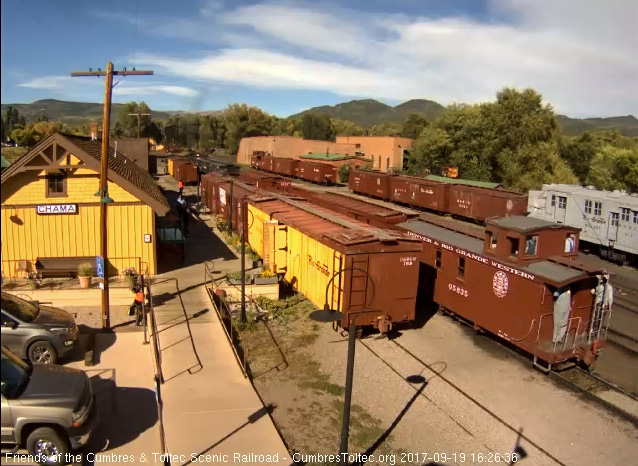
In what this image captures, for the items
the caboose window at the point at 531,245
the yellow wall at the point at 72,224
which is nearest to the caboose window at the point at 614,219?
the caboose window at the point at 531,245

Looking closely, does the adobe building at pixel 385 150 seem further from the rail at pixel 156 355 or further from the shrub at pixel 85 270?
the rail at pixel 156 355

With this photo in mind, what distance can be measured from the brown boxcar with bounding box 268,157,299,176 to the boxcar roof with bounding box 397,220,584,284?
46.6m

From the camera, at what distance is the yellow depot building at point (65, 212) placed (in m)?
18.7

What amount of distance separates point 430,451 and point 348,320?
5705 mm

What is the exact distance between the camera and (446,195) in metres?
39.8

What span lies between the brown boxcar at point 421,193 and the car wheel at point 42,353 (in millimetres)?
32308

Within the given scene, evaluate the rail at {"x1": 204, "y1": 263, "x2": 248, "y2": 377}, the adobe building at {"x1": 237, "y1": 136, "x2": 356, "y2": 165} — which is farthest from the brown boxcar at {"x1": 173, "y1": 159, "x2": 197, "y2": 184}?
the rail at {"x1": 204, "y1": 263, "x2": 248, "y2": 377}

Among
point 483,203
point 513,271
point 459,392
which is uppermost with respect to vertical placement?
point 483,203

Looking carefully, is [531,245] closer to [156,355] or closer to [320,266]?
[320,266]

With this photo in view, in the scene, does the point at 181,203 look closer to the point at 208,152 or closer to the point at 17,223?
the point at 17,223

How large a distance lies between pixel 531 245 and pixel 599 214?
16661 millimetres

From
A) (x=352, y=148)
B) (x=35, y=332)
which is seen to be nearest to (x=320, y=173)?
(x=352, y=148)

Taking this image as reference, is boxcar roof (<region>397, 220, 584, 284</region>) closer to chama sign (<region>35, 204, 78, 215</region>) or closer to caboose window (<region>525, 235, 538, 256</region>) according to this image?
caboose window (<region>525, 235, 538, 256</region>)

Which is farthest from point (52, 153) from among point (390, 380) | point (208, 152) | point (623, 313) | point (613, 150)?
point (208, 152)
